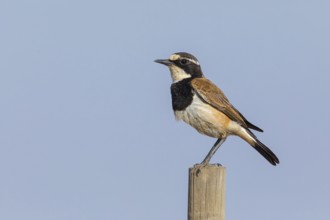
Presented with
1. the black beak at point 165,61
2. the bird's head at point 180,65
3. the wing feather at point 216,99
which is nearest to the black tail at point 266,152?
the wing feather at point 216,99

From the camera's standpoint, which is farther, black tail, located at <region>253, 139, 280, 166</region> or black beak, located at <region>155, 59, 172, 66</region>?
black beak, located at <region>155, 59, 172, 66</region>

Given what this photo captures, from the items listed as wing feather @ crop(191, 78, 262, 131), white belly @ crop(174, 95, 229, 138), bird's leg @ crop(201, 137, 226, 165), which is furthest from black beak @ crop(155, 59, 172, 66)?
bird's leg @ crop(201, 137, 226, 165)

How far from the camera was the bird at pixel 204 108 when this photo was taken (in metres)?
10.9

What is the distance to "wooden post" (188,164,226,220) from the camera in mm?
7184

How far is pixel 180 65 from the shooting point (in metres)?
11.5

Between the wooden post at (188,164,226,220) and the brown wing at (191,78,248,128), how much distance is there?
11.8 feet

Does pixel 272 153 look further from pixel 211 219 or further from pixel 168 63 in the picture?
pixel 211 219

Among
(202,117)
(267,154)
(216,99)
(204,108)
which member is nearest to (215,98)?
(216,99)

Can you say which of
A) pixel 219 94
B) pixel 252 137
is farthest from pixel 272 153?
pixel 219 94

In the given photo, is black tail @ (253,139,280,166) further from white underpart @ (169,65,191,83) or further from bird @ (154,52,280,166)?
white underpart @ (169,65,191,83)

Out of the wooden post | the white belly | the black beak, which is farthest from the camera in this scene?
the black beak

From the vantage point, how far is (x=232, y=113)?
36.6ft

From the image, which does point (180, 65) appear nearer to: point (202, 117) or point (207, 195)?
point (202, 117)

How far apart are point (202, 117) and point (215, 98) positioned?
0.38m
